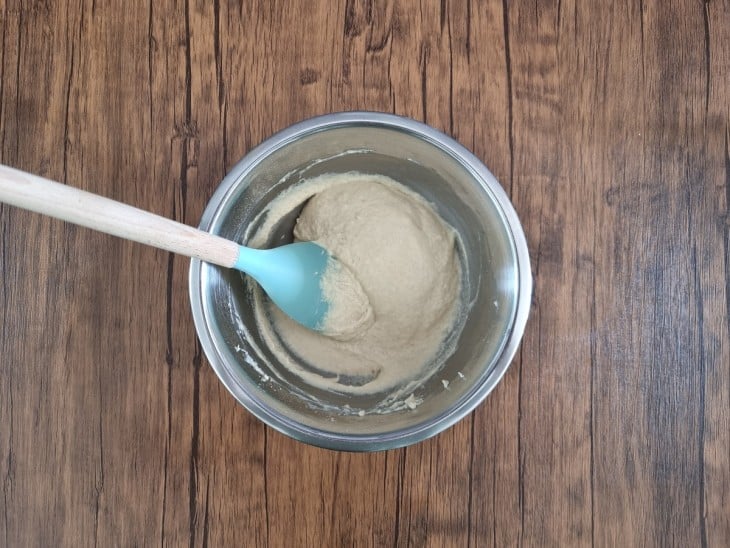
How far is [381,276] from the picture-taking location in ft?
4.11

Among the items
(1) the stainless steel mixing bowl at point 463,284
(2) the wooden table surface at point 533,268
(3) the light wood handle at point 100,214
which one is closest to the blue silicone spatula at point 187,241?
(3) the light wood handle at point 100,214

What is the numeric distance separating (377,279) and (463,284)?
0.20 meters

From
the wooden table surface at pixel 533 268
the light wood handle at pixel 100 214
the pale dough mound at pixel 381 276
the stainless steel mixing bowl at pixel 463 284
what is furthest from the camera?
the wooden table surface at pixel 533 268

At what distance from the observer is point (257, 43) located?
145cm

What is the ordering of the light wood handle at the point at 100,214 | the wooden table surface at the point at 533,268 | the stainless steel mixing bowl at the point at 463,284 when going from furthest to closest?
the wooden table surface at the point at 533,268
the stainless steel mixing bowl at the point at 463,284
the light wood handle at the point at 100,214

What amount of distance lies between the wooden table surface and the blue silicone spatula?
0.37 meters

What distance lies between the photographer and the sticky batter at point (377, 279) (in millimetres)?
1260

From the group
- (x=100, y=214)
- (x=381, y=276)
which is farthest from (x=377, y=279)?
(x=100, y=214)

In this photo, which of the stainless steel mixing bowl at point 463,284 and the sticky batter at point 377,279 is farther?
the sticky batter at point 377,279

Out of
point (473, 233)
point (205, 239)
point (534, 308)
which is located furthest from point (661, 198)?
point (205, 239)

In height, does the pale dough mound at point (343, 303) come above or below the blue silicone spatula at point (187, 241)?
below

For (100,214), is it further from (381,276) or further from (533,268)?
(533,268)

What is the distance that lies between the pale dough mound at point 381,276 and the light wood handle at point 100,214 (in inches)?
13.0

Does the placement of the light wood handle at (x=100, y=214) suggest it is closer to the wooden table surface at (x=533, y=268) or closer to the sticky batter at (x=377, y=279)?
the sticky batter at (x=377, y=279)
